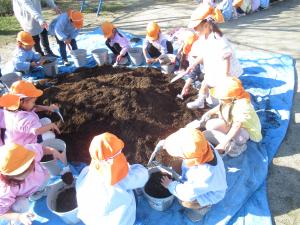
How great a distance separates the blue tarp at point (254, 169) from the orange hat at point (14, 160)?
850 millimetres

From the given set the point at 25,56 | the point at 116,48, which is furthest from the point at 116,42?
the point at 25,56

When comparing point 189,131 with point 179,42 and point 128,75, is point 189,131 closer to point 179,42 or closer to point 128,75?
point 128,75

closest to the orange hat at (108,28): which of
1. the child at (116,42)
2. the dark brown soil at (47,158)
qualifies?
the child at (116,42)

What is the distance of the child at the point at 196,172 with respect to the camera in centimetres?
264

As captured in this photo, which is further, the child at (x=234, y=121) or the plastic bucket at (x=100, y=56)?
the plastic bucket at (x=100, y=56)

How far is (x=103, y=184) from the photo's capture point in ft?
8.51

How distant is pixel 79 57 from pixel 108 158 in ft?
11.5

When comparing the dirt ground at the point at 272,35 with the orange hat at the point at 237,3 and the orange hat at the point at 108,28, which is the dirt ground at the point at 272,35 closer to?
the orange hat at the point at 237,3

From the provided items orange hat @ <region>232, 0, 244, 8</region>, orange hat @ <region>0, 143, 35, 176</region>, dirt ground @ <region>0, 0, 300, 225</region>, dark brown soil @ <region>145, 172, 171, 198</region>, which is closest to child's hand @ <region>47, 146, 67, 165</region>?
orange hat @ <region>0, 143, 35, 176</region>

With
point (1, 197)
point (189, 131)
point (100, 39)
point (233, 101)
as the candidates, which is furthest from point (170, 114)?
point (100, 39)

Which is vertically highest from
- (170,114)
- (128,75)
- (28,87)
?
(28,87)

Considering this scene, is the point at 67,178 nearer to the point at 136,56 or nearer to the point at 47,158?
the point at 47,158

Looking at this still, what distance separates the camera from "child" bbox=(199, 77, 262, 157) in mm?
3418

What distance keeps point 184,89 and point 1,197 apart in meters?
2.74
